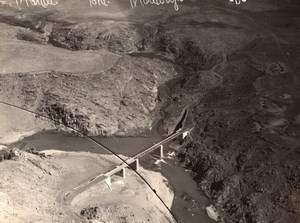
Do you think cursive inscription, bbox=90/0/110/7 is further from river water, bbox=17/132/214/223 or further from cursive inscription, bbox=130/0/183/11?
river water, bbox=17/132/214/223

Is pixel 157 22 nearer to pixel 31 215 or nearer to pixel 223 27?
pixel 223 27

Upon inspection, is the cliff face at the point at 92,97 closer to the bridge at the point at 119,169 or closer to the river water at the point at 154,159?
the river water at the point at 154,159

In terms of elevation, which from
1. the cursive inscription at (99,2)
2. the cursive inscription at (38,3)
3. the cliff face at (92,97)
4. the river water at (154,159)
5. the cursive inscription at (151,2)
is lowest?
the river water at (154,159)

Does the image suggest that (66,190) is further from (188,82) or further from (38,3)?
(38,3)

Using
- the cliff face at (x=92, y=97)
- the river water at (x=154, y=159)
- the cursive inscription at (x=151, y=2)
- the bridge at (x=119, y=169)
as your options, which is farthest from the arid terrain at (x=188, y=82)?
the bridge at (x=119, y=169)

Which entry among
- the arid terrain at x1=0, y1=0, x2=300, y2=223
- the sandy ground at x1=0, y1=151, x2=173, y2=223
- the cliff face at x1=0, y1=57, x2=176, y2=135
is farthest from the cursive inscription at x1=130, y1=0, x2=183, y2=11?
the sandy ground at x1=0, y1=151, x2=173, y2=223

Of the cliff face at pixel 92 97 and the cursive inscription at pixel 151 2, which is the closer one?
the cliff face at pixel 92 97
